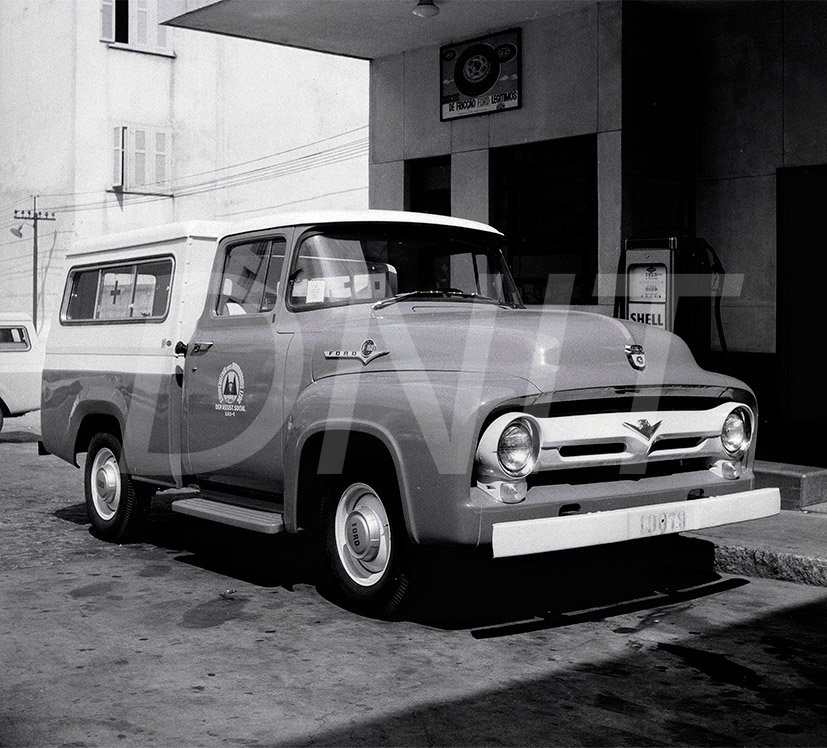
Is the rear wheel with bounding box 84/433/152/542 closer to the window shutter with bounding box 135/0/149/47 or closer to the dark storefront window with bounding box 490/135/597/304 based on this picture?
the dark storefront window with bounding box 490/135/597/304

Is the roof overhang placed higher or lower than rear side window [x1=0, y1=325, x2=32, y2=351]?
higher

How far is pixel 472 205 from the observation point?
500 inches

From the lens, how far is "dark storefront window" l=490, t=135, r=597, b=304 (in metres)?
11.5

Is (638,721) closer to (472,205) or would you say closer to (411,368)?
(411,368)

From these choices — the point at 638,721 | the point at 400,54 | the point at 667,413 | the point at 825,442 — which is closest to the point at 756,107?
the point at 825,442

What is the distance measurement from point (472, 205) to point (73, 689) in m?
8.98

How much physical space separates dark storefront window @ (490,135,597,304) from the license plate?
6.26m

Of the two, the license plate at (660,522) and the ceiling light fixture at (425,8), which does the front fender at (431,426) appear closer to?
the license plate at (660,522)

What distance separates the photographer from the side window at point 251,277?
6.57 metres

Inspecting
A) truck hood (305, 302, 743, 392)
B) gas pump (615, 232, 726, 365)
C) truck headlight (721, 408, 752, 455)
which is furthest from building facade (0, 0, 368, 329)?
truck headlight (721, 408, 752, 455)

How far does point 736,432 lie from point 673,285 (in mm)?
4252

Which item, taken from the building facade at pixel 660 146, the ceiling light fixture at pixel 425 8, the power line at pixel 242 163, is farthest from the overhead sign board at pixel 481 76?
the power line at pixel 242 163

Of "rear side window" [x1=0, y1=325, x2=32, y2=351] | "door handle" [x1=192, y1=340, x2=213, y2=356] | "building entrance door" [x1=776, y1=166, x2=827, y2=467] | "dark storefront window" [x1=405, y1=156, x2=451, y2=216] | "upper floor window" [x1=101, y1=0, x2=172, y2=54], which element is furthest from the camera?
"upper floor window" [x1=101, y1=0, x2=172, y2=54]

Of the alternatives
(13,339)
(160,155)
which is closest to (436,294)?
(13,339)
